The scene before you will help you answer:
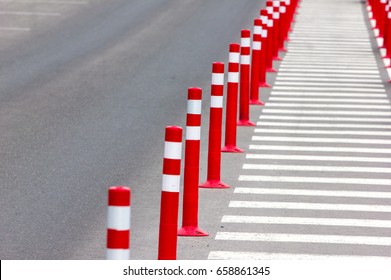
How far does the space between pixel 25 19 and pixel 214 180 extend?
19771 mm

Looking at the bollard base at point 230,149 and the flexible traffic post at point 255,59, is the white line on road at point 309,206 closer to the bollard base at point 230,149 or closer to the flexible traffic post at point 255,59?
the bollard base at point 230,149

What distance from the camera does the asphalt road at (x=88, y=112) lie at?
10469mm

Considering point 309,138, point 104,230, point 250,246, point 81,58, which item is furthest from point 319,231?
point 81,58

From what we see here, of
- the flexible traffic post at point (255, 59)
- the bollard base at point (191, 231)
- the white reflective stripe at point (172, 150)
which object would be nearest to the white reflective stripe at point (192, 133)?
the bollard base at point (191, 231)

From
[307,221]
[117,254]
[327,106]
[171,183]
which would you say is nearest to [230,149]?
[307,221]

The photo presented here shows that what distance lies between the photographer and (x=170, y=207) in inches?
340

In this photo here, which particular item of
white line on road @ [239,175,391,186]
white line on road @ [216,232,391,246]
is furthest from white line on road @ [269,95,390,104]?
white line on road @ [216,232,391,246]

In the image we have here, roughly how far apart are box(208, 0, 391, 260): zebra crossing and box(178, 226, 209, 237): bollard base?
17cm

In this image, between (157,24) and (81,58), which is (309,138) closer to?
(81,58)

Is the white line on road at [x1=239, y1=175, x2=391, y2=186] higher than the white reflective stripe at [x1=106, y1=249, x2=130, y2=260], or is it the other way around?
the white reflective stripe at [x1=106, y1=249, x2=130, y2=260]

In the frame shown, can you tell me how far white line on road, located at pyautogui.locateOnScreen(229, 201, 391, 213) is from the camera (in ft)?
37.3

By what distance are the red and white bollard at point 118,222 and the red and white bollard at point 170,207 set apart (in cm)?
211

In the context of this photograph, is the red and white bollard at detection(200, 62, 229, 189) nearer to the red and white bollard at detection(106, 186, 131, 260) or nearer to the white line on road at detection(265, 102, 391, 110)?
the red and white bollard at detection(106, 186, 131, 260)

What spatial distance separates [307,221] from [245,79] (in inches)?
212
